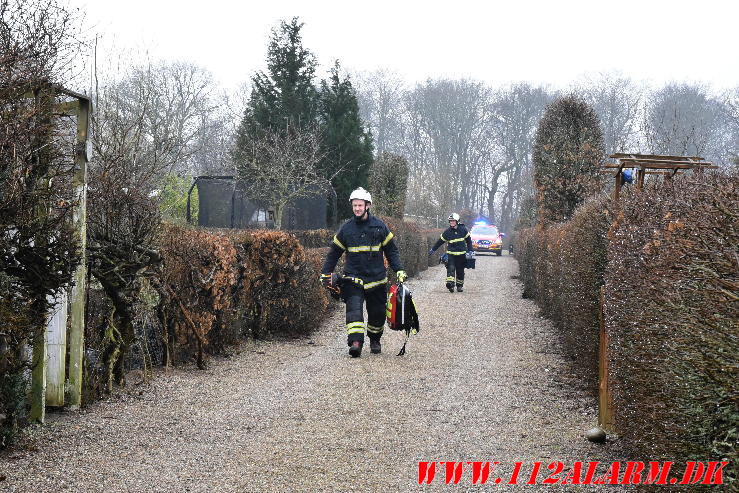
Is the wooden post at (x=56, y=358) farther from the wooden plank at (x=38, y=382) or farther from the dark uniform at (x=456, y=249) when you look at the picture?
the dark uniform at (x=456, y=249)

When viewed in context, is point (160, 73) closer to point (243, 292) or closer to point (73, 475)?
point (243, 292)

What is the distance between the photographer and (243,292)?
9.82 meters

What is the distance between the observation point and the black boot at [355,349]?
9.46m

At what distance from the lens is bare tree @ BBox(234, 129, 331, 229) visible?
26000 millimetres

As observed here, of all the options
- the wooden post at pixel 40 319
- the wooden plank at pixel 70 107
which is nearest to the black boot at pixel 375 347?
the wooden post at pixel 40 319

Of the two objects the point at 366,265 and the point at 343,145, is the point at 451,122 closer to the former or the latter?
the point at 343,145

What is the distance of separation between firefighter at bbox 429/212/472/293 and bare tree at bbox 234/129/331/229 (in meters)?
8.26

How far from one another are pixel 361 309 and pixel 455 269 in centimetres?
901

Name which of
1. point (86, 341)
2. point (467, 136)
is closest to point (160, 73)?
point (467, 136)

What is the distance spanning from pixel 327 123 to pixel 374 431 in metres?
25.2

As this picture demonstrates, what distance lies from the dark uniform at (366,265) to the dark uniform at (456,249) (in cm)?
822

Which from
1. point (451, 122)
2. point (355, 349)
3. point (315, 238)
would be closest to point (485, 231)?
point (451, 122)

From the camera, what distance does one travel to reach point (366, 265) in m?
9.78

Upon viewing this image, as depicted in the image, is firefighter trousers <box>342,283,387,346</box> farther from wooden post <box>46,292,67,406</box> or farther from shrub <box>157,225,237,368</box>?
wooden post <box>46,292,67,406</box>
